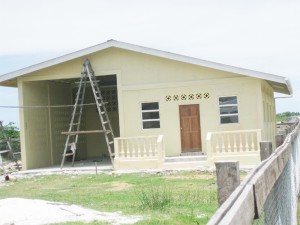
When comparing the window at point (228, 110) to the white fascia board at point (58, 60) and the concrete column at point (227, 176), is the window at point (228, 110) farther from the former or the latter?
the concrete column at point (227, 176)

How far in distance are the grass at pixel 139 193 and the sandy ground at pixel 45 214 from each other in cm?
44

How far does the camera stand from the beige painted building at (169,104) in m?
17.6

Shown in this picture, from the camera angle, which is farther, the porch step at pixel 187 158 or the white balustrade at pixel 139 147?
the white balustrade at pixel 139 147

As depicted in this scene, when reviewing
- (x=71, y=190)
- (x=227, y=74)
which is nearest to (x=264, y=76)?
(x=227, y=74)

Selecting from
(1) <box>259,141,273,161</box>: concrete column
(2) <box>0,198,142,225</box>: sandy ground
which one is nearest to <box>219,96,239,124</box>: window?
(2) <box>0,198,142,225</box>: sandy ground

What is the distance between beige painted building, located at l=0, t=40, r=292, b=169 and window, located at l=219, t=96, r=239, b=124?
4 centimetres

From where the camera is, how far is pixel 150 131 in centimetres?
1877

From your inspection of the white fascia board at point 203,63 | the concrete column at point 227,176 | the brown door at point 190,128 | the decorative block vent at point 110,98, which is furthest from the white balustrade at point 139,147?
the concrete column at point 227,176

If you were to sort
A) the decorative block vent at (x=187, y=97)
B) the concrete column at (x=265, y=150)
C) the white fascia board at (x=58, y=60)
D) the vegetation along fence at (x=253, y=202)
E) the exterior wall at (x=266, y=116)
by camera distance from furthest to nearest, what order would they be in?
the exterior wall at (x=266, y=116)
the white fascia board at (x=58, y=60)
the decorative block vent at (x=187, y=97)
the concrete column at (x=265, y=150)
the vegetation along fence at (x=253, y=202)

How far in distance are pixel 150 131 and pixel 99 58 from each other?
3530mm

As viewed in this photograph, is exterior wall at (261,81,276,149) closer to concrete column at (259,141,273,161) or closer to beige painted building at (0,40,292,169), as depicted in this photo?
beige painted building at (0,40,292,169)

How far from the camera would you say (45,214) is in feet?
26.1

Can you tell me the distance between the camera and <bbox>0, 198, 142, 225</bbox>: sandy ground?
7.55 metres

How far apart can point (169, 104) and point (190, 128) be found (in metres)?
1.23
